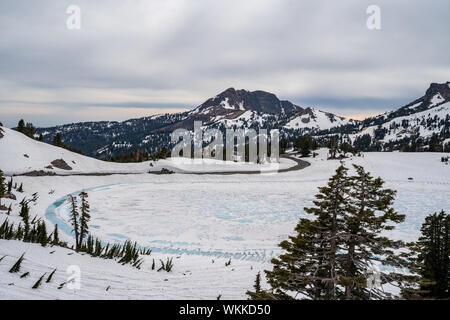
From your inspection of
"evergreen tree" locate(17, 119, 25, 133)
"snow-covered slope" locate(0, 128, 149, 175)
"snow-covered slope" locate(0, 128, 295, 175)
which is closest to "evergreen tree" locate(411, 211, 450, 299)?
"snow-covered slope" locate(0, 128, 295, 175)

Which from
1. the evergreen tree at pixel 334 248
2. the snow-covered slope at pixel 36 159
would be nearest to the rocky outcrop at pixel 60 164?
the snow-covered slope at pixel 36 159

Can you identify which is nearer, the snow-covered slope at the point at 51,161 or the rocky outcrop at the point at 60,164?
the snow-covered slope at the point at 51,161

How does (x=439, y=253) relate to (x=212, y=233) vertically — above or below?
above

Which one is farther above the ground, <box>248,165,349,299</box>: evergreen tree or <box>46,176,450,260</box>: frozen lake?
<box>248,165,349,299</box>: evergreen tree

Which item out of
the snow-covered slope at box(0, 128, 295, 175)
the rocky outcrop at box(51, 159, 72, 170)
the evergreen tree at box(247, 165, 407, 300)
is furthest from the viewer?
the rocky outcrop at box(51, 159, 72, 170)

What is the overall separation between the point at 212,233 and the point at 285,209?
37.1 ft

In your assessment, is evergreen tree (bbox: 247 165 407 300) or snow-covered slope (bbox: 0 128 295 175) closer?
evergreen tree (bbox: 247 165 407 300)

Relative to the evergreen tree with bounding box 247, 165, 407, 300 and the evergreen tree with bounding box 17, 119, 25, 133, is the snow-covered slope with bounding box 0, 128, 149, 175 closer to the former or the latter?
the evergreen tree with bounding box 17, 119, 25, 133

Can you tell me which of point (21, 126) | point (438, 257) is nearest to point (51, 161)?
point (21, 126)

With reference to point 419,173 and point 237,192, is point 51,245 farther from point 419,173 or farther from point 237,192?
point 419,173

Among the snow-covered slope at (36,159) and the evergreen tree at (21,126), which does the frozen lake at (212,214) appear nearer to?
the snow-covered slope at (36,159)

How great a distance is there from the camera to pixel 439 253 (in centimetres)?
1249
